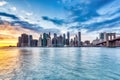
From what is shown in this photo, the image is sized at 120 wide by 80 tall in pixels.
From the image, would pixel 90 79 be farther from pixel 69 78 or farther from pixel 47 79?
pixel 47 79

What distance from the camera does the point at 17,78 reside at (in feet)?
62.0

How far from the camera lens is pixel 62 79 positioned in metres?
18.3

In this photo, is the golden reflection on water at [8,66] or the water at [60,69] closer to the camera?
the water at [60,69]

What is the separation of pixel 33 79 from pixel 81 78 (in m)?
5.20

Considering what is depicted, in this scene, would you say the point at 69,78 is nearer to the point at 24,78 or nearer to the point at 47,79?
the point at 47,79

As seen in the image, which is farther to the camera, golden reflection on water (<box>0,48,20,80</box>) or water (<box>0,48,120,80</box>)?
golden reflection on water (<box>0,48,20,80</box>)

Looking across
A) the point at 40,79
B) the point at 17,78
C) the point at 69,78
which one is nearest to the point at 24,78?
the point at 17,78

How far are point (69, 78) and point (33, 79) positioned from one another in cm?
389

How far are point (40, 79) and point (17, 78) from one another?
2.61 meters

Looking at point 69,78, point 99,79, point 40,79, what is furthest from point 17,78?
point 99,79

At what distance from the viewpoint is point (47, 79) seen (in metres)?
18.4

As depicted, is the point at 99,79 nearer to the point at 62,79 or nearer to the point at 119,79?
the point at 119,79

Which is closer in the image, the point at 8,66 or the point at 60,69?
the point at 60,69

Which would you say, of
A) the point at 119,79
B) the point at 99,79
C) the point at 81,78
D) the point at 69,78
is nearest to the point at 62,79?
the point at 69,78
